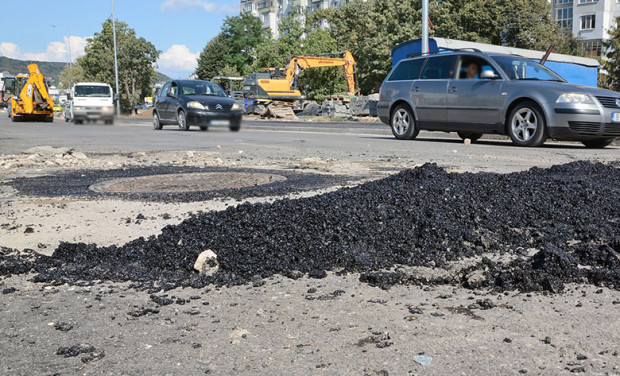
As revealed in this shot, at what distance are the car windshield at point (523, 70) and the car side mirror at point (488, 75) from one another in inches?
10.4

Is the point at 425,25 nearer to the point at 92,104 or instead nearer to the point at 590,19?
the point at 92,104

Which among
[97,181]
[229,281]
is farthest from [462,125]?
[229,281]

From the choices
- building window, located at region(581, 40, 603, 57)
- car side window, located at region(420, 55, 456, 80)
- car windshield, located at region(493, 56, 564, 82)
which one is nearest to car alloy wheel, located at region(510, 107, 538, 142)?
car windshield, located at region(493, 56, 564, 82)

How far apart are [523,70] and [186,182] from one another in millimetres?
7813

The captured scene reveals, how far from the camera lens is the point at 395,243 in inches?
148

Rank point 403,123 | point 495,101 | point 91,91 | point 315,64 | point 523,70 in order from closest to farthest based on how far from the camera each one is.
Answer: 1. point 91,91
2. point 495,101
3. point 523,70
4. point 403,123
5. point 315,64

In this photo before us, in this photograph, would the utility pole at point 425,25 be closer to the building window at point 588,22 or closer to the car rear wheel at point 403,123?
the car rear wheel at point 403,123

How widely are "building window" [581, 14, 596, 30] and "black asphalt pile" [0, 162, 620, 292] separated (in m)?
58.9

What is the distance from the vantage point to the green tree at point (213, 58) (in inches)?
153

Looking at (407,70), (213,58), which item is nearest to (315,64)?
(407,70)

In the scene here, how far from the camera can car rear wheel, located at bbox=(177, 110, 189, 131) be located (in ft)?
13.4

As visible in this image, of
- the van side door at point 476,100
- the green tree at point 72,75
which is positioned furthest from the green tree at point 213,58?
the van side door at point 476,100

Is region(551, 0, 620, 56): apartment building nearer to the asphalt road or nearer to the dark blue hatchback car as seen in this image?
the asphalt road

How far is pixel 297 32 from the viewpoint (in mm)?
60719
